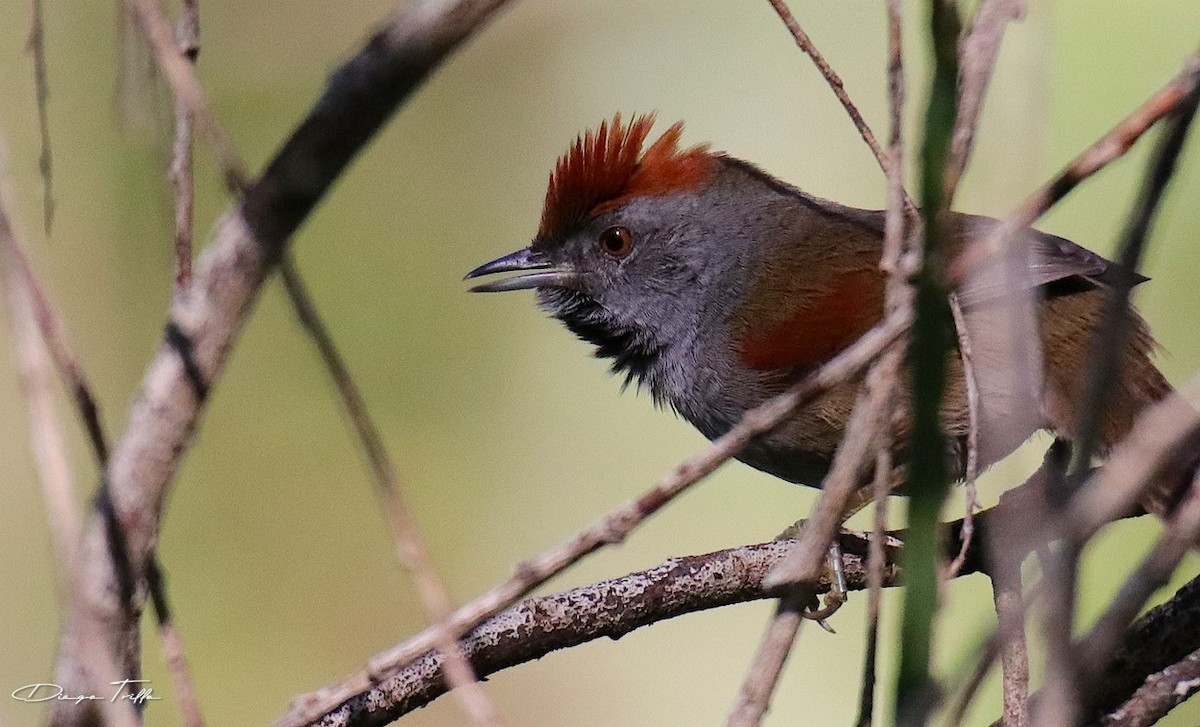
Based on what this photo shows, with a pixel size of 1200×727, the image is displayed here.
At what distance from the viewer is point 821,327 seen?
11.5ft

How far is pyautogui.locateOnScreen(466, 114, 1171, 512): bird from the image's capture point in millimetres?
3379

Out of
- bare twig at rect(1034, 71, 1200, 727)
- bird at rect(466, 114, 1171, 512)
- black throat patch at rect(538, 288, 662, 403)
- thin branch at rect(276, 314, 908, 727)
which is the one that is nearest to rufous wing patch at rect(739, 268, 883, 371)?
bird at rect(466, 114, 1171, 512)

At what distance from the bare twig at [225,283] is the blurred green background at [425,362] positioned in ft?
11.8

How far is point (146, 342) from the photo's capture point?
18.6 ft

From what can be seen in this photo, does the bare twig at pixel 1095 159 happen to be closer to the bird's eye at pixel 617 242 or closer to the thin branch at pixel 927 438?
the thin branch at pixel 927 438

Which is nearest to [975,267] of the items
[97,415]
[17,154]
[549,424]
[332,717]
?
[97,415]

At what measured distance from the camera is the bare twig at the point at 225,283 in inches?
57.4

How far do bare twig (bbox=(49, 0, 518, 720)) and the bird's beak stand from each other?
253cm

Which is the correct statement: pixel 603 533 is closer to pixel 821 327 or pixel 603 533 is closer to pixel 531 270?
pixel 821 327

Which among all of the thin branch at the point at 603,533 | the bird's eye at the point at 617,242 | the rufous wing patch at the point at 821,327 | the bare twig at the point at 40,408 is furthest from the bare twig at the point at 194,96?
the bird's eye at the point at 617,242

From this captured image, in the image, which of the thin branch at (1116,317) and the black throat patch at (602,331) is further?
the black throat patch at (602,331)

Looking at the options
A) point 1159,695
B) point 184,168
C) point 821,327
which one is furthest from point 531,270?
point 1159,695

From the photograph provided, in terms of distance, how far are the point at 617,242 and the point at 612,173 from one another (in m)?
0.23

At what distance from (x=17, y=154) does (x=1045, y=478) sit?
4553 millimetres
